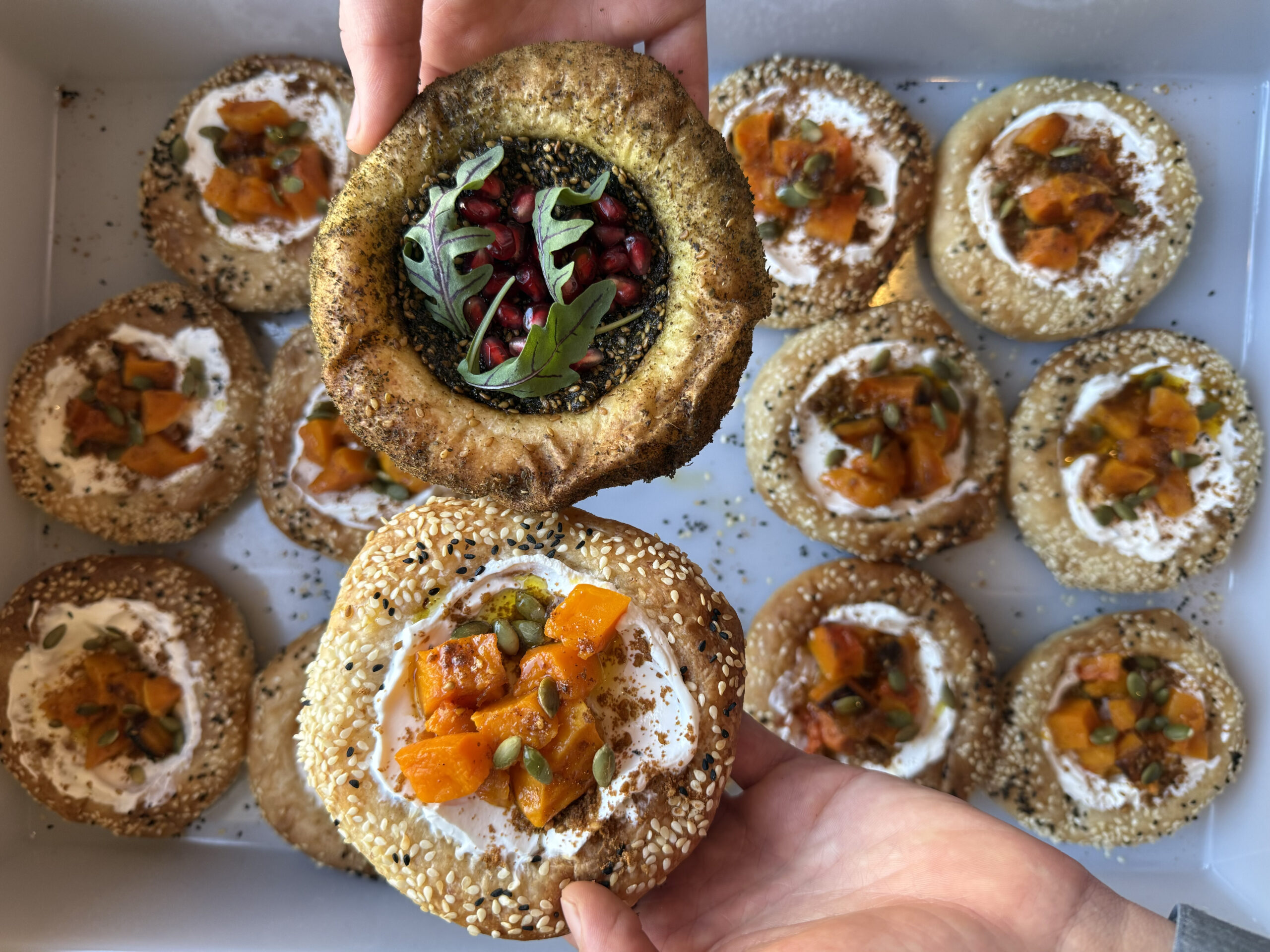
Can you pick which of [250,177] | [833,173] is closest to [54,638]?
[250,177]

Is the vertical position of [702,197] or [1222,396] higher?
[702,197]

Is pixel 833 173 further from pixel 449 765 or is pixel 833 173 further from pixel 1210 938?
pixel 1210 938

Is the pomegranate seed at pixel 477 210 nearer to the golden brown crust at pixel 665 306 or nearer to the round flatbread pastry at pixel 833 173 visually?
the golden brown crust at pixel 665 306

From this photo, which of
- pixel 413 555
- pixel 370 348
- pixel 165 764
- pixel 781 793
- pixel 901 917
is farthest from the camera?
pixel 165 764

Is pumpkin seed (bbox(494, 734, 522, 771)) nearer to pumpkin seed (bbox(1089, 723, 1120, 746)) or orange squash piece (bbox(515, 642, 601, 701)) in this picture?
orange squash piece (bbox(515, 642, 601, 701))

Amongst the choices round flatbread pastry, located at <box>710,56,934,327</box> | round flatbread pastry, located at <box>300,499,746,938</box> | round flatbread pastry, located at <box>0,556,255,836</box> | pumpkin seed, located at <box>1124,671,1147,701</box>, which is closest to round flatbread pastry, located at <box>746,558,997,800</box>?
pumpkin seed, located at <box>1124,671,1147,701</box>

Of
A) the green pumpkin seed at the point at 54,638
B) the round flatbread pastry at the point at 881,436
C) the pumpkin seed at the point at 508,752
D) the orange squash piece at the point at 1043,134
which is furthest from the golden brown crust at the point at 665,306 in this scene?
the green pumpkin seed at the point at 54,638

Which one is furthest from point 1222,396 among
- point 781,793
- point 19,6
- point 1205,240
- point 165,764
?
point 19,6

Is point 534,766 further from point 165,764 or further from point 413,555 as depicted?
point 165,764
